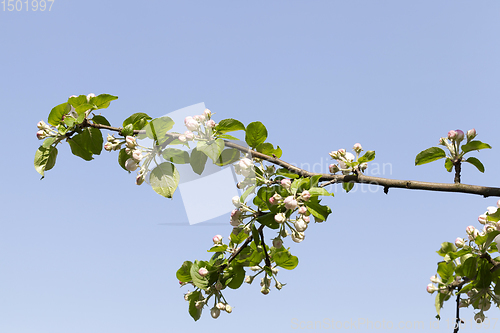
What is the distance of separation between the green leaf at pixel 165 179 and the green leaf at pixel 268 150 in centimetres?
46

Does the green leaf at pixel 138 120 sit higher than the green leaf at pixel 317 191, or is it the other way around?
the green leaf at pixel 138 120

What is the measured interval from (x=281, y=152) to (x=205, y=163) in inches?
16.6

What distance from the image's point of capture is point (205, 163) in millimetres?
2143

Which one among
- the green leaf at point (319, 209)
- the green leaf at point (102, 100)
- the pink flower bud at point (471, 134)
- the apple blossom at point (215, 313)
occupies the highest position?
the green leaf at point (102, 100)

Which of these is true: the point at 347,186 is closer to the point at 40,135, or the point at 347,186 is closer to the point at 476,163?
the point at 476,163

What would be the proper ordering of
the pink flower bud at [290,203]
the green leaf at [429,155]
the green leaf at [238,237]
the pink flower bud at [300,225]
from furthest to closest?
the green leaf at [238,237] → the green leaf at [429,155] → the pink flower bud at [300,225] → the pink flower bud at [290,203]

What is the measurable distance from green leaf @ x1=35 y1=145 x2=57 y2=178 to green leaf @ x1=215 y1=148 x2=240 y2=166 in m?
0.96

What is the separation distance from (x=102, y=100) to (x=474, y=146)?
6.71 ft

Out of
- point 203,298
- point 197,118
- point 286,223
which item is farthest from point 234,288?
point 197,118

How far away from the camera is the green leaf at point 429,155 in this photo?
2.23 metres

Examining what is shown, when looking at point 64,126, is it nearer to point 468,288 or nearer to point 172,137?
point 172,137

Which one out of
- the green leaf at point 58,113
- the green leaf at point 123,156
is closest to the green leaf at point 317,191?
the green leaf at point 123,156

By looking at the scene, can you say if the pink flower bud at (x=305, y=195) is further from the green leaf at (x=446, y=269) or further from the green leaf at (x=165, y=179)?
the green leaf at (x=446, y=269)

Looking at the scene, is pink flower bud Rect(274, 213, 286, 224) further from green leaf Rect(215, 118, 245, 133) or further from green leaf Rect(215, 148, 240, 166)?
green leaf Rect(215, 118, 245, 133)
